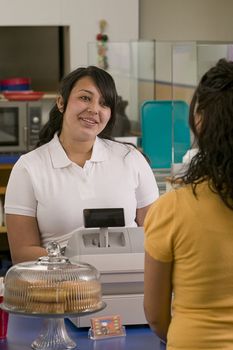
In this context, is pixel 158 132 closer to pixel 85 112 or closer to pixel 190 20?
pixel 190 20

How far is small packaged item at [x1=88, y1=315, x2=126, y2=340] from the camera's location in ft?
6.77

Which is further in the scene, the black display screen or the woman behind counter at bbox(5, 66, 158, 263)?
the woman behind counter at bbox(5, 66, 158, 263)

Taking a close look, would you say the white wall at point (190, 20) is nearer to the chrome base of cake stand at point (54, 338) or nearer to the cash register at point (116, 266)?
the cash register at point (116, 266)

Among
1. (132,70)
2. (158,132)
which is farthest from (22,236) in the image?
(132,70)

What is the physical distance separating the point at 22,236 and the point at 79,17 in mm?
3153

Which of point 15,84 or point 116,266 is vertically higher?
point 15,84

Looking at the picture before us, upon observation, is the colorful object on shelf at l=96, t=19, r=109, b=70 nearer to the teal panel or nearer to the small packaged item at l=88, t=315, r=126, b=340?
the teal panel

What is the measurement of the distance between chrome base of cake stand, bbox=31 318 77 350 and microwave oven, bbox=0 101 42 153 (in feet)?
10.1

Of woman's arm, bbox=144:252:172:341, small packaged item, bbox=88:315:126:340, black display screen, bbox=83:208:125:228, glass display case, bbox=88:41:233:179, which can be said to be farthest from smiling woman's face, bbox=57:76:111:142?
glass display case, bbox=88:41:233:179

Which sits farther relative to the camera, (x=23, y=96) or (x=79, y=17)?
(x=79, y=17)

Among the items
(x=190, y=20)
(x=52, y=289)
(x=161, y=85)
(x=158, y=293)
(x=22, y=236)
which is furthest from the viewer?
(x=190, y=20)

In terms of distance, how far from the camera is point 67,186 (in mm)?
2586

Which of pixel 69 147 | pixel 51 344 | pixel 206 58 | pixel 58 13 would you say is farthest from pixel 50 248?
pixel 58 13

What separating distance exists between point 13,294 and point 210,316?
55 cm
